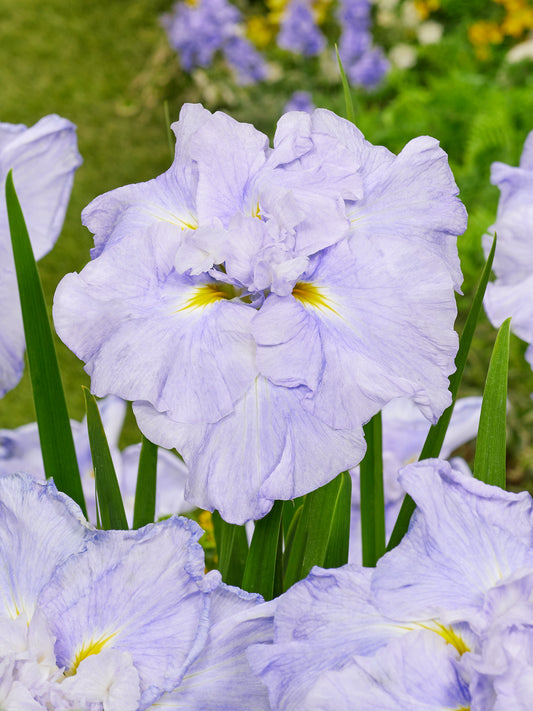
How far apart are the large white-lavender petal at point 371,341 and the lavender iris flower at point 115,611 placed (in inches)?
3.7

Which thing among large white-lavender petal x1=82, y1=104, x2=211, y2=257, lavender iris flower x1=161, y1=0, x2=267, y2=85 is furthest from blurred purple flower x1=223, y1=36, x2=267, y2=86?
large white-lavender petal x1=82, y1=104, x2=211, y2=257

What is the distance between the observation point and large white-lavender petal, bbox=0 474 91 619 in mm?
441

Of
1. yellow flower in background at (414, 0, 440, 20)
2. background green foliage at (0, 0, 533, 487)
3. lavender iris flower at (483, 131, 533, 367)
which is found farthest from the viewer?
yellow flower in background at (414, 0, 440, 20)

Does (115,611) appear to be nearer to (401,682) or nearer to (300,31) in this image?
(401,682)

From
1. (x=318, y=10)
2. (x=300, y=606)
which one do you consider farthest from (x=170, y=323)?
(x=318, y=10)

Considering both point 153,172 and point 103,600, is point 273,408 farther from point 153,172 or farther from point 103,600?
point 153,172

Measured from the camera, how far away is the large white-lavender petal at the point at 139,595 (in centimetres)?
42

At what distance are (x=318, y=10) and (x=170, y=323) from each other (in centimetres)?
370

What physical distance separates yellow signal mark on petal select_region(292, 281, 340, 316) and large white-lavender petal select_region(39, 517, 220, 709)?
13cm

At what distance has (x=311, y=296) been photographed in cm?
47

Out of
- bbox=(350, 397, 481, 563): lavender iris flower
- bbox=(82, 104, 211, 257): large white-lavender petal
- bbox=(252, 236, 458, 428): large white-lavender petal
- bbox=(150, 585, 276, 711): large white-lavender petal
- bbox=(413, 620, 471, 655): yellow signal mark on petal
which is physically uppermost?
bbox=(82, 104, 211, 257): large white-lavender petal

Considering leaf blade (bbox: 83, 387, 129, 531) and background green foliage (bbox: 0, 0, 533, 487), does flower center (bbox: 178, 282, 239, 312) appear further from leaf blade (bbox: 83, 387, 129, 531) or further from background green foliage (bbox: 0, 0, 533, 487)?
background green foliage (bbox: 0, 0, 533, 487)

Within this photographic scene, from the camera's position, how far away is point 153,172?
128 inches

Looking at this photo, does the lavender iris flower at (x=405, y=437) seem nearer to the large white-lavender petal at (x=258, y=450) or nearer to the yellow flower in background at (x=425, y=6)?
the large white-lavender petal at (x=258, y=450)
